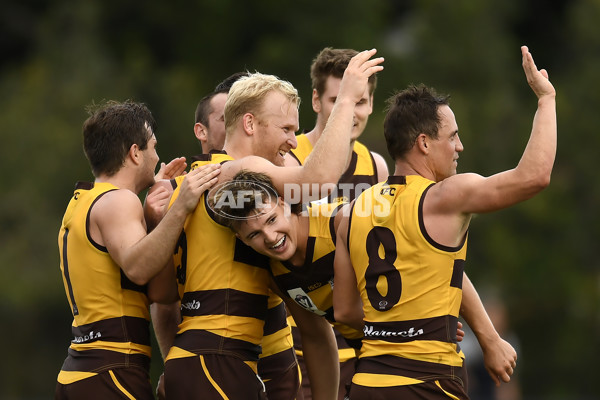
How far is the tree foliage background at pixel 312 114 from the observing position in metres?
17.6

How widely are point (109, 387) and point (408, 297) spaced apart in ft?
5.66

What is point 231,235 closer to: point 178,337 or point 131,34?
point 178,337

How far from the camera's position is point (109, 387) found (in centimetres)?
559

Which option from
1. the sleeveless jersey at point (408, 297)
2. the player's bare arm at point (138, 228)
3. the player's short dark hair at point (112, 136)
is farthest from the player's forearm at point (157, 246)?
the sleeveless jersey at point (408, 297)

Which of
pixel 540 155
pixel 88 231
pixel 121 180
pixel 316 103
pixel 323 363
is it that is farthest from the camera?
pixel 316 103

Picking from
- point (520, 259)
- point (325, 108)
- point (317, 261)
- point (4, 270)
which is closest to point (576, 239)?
point (520, 259)

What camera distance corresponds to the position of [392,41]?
86.4 feet

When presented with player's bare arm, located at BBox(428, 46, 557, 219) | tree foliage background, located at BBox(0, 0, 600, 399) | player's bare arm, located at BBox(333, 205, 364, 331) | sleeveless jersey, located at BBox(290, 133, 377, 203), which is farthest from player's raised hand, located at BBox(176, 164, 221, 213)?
tree foliage background, located at BBox(0, 0, 600, 399)

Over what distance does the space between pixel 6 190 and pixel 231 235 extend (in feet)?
50.5

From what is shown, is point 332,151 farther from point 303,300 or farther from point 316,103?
point 316,103

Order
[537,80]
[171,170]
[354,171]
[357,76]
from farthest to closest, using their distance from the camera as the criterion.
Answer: [354,171] → [171,170] → [357,76] → [537,80]

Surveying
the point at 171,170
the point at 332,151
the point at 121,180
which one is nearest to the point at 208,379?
the point at 121,180

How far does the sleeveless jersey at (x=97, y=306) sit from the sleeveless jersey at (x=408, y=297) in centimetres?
133

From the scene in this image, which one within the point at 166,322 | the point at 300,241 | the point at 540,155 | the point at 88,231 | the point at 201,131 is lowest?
the point at 166,322
